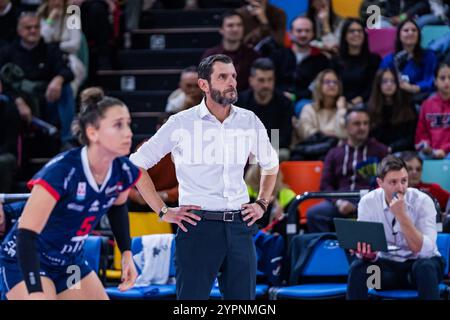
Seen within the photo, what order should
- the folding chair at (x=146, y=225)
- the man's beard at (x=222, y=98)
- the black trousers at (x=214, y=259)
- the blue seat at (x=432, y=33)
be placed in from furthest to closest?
the blue seat at (x=432, y=33)
the folding chair at (x=146, y=225)
the man's beard at (x=222, y=98)
the black trousers at (x=214, y=259)

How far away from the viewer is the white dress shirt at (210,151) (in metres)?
6.25

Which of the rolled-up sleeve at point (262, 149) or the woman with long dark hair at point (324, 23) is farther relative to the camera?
the woman with long dark hair at point (324, 23)

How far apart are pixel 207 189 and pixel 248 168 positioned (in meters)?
3.29

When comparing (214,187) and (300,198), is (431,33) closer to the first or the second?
(300,198)

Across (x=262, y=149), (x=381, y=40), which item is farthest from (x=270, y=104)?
(x=262, y=149)

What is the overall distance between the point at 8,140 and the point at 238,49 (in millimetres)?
2525

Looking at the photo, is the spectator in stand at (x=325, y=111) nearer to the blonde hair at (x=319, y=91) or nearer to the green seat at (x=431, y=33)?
the blonde hair at (x=319, y=91)

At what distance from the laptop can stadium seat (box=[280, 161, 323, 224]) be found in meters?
1.92

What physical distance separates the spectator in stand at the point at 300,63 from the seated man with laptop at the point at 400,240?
3.05 metres

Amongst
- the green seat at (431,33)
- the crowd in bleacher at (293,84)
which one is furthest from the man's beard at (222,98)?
the green seat at (431,33)

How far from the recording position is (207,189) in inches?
247

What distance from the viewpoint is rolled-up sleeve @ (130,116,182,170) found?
21.0 ft

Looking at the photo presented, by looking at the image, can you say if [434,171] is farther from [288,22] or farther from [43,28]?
[43,28]

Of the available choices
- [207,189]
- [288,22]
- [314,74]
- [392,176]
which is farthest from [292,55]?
[207,189]
